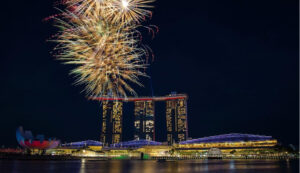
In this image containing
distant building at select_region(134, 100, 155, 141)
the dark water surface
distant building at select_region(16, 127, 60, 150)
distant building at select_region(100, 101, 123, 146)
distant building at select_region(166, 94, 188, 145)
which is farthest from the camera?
distant building at select_region(166, 94, 188, 145)

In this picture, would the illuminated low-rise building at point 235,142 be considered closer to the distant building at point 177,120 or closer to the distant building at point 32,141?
the distant building at point 177,120

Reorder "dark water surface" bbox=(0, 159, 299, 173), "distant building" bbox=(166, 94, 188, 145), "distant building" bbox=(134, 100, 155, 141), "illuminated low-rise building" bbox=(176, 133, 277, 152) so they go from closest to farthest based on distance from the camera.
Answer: "dark water surface" bbox=(0, 159, 299, 173), "illuminated low-rise building" bbox=(176, 133, 277, 152), "distant building" bbox=(134, 100, 155, 141), "distant building" bbox=(166, 94, 188, 145)

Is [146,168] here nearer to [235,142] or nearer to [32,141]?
[32,141]

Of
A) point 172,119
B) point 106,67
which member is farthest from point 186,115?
point 106,67

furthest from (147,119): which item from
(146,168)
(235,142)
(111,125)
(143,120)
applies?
(146,168)

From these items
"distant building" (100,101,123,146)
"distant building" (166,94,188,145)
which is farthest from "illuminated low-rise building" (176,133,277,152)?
"distant building" (100,101,123,146)

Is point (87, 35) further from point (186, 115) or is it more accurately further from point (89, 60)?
point (186, 115)

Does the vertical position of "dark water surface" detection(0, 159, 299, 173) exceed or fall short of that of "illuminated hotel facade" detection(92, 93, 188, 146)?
it falls short

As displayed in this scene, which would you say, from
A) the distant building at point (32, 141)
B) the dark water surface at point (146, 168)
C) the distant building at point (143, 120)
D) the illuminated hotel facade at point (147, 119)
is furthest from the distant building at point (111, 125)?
the dark water surface at point (146, 168)

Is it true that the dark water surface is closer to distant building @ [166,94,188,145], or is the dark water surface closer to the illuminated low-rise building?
the illuminated low-rise building

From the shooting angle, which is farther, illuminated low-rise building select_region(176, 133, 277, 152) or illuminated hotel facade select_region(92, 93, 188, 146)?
illuminated hotel facade select_region(92, 93, 188, 146)
